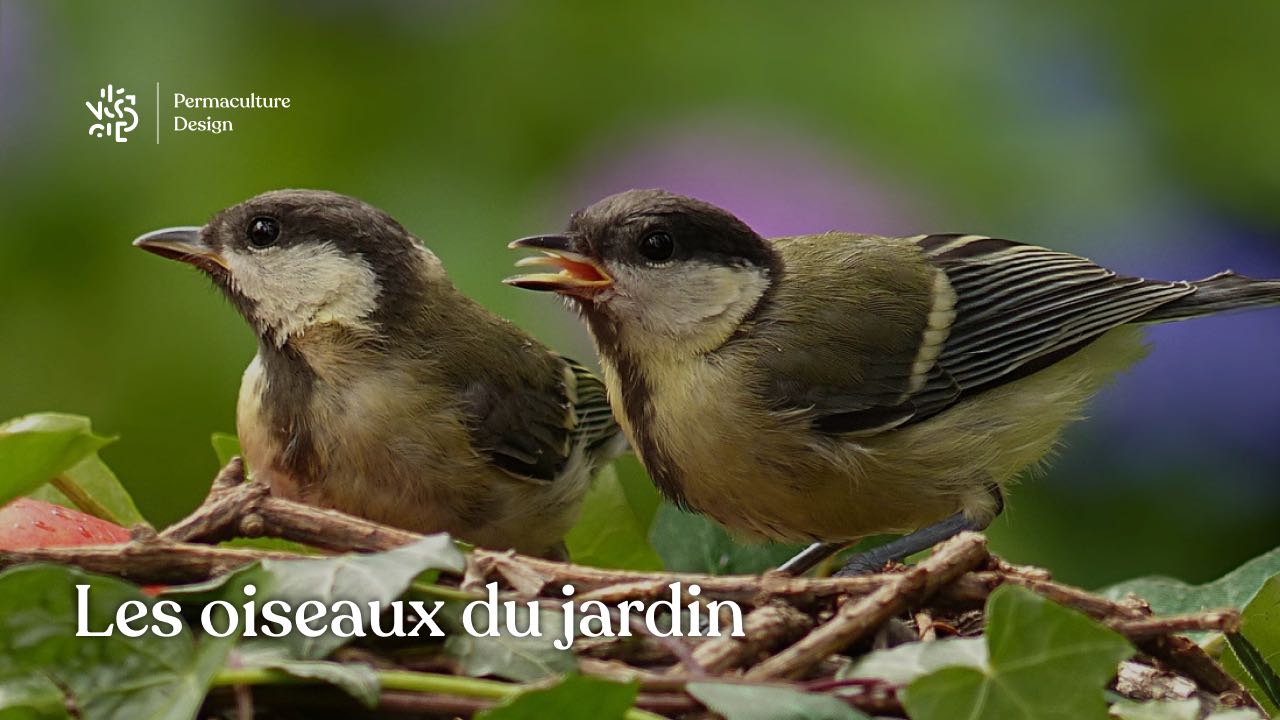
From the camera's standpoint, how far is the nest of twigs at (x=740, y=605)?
4.34 ft

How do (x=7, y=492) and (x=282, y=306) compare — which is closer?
(x=7, y=492)

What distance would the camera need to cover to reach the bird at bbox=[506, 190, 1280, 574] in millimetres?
2164

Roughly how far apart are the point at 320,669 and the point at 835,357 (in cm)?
122

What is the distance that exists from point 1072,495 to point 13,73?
7.75 feet

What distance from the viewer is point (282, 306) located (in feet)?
7.33

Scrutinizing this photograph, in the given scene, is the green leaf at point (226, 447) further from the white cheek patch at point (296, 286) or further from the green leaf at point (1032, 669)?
the green leaf at point (1032, 669)

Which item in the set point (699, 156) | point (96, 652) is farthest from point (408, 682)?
point (699, 156)

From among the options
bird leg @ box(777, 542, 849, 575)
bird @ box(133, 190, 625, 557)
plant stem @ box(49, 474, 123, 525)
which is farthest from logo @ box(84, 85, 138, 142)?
bird leg @ box(777, 542, 849, 575)

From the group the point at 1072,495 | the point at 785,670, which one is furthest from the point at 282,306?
the point at 1072,495

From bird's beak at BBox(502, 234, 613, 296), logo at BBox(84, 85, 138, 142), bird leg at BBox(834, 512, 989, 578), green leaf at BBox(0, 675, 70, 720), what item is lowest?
bird leg at BBox(834, 512, 989, 578)

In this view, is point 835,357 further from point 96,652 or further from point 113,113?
point 113,113

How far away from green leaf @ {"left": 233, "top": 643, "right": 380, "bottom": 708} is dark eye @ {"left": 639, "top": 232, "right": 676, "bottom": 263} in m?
1.01

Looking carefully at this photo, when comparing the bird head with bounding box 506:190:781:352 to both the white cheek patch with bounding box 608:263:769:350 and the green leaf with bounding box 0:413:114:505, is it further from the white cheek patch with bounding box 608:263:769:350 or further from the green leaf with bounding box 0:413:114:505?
the green leaf with bounding box 0:413:114:505

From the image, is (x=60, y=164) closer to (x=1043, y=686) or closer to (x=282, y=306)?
(x=282, y=306)
